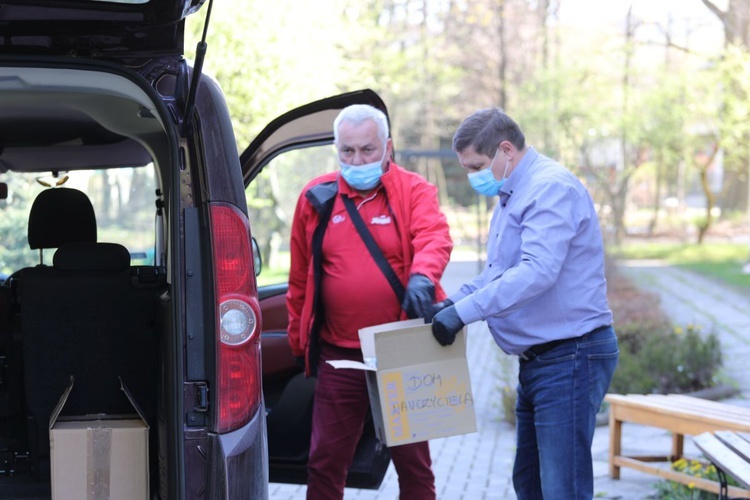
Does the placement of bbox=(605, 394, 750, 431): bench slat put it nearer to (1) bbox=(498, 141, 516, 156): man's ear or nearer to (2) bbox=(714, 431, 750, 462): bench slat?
(2) bbox=(714, 431, 750, 462): bench slat

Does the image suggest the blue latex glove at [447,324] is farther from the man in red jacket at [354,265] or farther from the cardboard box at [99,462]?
the cardboard box at [99,462]

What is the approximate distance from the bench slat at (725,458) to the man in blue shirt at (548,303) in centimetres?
81

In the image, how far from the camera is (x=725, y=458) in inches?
181

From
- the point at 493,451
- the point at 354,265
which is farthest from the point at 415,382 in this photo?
the point at 493,451

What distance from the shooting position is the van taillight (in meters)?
3.35

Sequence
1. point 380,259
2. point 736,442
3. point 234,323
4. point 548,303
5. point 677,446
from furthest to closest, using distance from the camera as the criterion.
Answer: point 677,446, point 736,442, point 380,259, point 548,303, point 234,323

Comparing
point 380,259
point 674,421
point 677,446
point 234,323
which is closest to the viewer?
point 234,323

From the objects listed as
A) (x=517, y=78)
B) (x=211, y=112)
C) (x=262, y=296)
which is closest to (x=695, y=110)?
(x=517, y=78)

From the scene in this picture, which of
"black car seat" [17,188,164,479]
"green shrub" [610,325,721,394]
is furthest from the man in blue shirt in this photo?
"green shrub" [610,325,721,394]

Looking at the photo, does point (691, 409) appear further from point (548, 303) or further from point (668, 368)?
point (668, 368)

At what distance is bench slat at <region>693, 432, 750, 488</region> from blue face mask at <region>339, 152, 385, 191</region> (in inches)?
69.3

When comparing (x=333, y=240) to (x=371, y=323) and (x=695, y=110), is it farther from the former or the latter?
(x=695, y=110)

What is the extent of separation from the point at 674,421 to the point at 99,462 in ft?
10.8

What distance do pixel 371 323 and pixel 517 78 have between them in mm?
26718
